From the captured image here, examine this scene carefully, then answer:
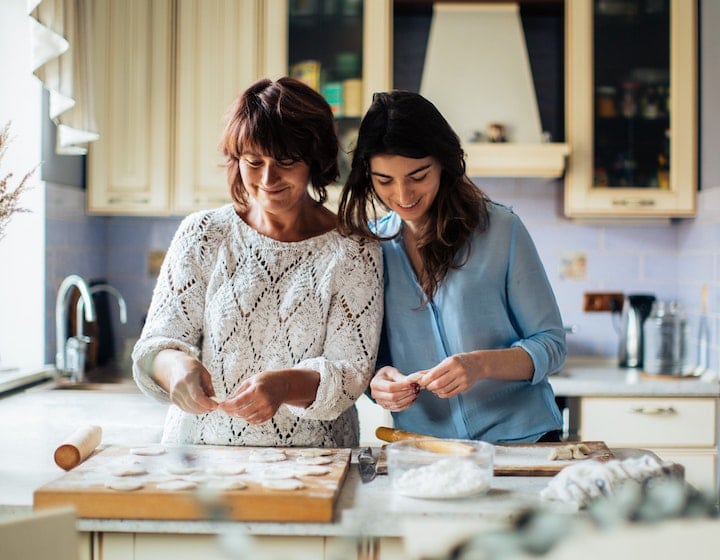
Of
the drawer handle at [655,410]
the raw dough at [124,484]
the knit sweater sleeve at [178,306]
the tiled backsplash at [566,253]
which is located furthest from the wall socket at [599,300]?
the raw dough at [124,484]

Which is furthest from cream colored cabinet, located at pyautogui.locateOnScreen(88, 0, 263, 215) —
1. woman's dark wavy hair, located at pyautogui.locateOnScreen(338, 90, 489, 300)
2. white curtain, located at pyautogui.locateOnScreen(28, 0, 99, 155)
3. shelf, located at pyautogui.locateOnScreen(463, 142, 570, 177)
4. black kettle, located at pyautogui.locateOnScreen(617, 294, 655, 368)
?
black kettle, located at pyautogui.locateOnScreen(617, 294, 655, 368)

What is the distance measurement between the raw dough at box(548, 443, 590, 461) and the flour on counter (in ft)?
0.73

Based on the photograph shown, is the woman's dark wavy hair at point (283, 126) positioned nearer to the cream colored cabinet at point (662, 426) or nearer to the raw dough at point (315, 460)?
the raw dough at point (315, 460)

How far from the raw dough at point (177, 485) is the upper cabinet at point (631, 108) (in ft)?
7.08

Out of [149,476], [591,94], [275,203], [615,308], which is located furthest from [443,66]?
[149,476]

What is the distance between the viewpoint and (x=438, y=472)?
1291 millimetres

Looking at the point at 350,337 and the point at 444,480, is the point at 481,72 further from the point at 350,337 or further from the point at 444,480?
the point at 444,480

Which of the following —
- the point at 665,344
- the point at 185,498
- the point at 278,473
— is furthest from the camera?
the point at 665,344

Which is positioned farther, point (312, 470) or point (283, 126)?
point (283, 126)

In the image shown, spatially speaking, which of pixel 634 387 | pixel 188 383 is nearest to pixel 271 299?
pixel 188 383

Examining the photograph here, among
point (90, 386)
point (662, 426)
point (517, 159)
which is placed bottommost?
point (662, 426)

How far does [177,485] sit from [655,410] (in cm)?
197

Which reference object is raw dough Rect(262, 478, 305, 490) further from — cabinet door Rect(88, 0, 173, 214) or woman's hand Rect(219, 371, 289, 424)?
cabinet door Rect(88, 0, 173, 214)

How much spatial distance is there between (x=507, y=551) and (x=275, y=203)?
1.17m
